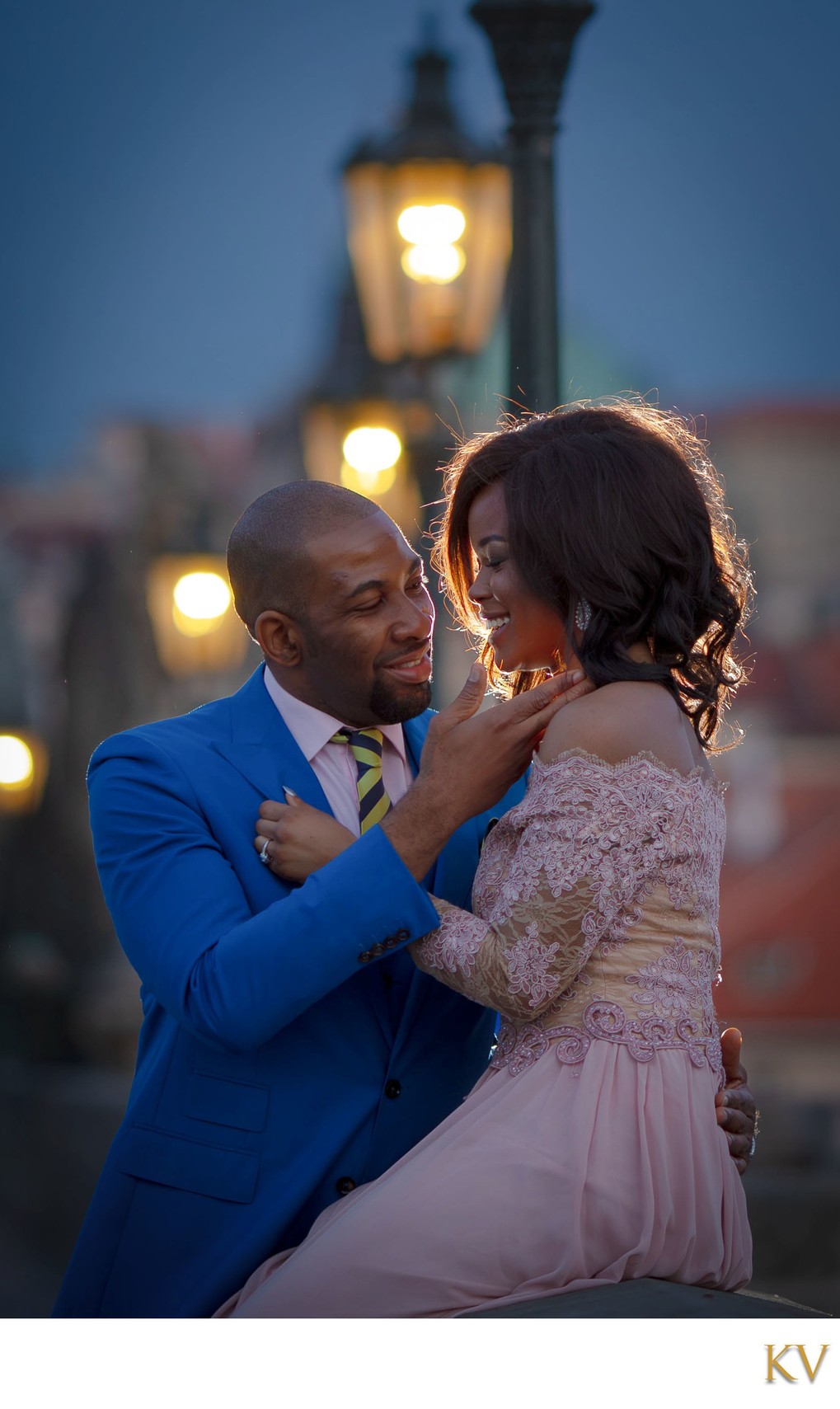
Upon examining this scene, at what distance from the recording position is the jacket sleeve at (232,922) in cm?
211

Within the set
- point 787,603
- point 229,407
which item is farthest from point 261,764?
point 787,603

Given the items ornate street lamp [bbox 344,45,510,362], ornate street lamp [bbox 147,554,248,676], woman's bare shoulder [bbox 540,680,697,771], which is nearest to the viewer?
woman's bare shoulder [bbox 540,680,697,771]

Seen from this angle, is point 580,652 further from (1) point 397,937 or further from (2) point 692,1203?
(2) point 692,1203

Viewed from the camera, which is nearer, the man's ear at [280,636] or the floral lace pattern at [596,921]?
the floral lace pattern at [596,921]

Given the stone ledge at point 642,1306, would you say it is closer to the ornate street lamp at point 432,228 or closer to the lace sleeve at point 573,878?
the lace sleeve at point 573,878

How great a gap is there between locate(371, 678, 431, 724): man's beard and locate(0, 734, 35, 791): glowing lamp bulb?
7.78 metres

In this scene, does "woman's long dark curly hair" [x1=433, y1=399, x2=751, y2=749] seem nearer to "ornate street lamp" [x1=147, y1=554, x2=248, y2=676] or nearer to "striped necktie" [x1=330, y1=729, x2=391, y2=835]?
"striped necktie" [x1=330, y1=729, x2=391, y2=835]

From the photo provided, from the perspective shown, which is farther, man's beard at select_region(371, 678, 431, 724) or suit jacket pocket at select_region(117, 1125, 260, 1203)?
man's beard at select_region(371, 678, 431, 724)

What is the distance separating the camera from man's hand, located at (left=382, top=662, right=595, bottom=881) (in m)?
2.18

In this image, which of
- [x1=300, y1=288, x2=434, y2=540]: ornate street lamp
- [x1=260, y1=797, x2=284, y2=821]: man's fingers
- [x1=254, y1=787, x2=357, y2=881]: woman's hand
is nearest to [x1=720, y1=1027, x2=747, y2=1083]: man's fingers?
[x1=254, y1=787, x2=357, y2=881]: woman's hand

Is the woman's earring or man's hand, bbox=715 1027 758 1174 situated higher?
the woman's earring

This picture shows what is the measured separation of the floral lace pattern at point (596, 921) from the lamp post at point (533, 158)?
3.20ft

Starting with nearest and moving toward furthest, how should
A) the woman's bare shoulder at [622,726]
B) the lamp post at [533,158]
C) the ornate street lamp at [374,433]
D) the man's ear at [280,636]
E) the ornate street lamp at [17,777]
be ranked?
the woman's bare shoulder at [622,726] → the man's ear at [280,636] → the lamp post at [533,158] → the ornate street lamp at [374,433] → the ornate street lamp at [17,777]

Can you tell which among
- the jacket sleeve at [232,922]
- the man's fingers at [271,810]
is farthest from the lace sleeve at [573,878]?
the man's fingers at [271,810]
